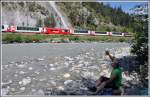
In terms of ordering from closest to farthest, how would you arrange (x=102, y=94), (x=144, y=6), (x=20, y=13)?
(x=102, y=94) → (x=144, y=6) → (x=20, y=13)

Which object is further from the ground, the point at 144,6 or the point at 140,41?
the point at 144,6

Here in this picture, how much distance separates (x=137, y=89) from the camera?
9305 mm

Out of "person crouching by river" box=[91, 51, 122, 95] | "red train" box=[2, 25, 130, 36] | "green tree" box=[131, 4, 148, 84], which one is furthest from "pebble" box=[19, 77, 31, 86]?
"red train" box=[2, 25, 130, 36]

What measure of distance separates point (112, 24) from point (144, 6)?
41.3 metres

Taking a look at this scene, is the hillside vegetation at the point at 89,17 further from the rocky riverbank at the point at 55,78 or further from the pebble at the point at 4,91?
the pebble at the point at 4,91

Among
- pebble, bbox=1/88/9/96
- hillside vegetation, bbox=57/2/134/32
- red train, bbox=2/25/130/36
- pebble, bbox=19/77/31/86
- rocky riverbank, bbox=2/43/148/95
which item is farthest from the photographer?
hillside vegetation, bbox=57/2/134/32

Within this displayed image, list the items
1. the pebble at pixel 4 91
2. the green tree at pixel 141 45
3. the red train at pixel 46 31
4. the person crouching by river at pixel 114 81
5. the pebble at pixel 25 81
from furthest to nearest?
the red train at pixel 46 31, the green tree at pixel 141 45, the pebble at pixel 25 81, the pebble at pixel 4 91, the person crouching by river at pixel 114 81

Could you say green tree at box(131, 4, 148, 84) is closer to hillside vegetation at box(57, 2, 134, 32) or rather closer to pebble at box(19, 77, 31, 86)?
pebble at box(19, 77, 31, 86)

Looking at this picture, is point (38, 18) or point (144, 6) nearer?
point (144, 6)

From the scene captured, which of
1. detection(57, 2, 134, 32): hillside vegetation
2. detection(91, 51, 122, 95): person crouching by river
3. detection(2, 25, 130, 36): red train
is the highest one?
detection(57, 2, 134, 32): hillside vegetation

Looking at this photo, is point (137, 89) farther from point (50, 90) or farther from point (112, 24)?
point (112, 24)

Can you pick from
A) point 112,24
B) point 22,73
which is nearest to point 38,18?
point 112,24

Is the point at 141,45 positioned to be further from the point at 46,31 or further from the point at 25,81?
the point at 46,31

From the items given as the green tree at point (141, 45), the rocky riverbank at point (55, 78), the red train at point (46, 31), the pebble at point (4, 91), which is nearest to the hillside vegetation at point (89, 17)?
the red train at point (46, 31)
